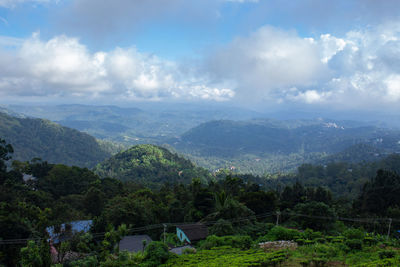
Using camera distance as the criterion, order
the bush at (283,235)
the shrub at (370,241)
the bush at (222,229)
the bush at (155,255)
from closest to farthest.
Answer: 1. the bush at (155,255)
2. the shrub at (370,241)
3. the bush at (283,235)
4. the bush at (222,229)

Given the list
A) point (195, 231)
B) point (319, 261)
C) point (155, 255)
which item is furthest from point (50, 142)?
point (319, 261)

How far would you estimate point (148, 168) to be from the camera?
85.5m

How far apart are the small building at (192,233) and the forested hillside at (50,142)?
105 metres

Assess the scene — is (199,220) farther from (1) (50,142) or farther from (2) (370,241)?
(1) (50,142)

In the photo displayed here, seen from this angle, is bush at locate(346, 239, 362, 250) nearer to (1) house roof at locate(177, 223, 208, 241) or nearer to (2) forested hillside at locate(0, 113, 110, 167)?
(1) house roof at locate(177, 223, 208, 241)

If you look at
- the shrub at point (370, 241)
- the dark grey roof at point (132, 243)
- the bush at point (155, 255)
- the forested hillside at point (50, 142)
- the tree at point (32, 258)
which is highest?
the forested hillside at point (50, 142)

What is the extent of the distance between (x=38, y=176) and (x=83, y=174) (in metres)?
6.53

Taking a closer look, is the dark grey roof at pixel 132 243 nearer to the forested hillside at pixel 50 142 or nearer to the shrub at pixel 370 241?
the shrub at pixel 370 241

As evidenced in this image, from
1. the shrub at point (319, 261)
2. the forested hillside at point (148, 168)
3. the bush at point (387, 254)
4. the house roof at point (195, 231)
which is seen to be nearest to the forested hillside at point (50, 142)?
the forested hillside at point (148, 168)

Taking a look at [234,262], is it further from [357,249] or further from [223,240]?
[357,249]

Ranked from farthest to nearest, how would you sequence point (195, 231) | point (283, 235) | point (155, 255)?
point (195, 231)
point (283, 235)
point (155, 255)

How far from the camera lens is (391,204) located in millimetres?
31953

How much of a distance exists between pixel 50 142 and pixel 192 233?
126m

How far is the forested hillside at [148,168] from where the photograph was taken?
262ft
